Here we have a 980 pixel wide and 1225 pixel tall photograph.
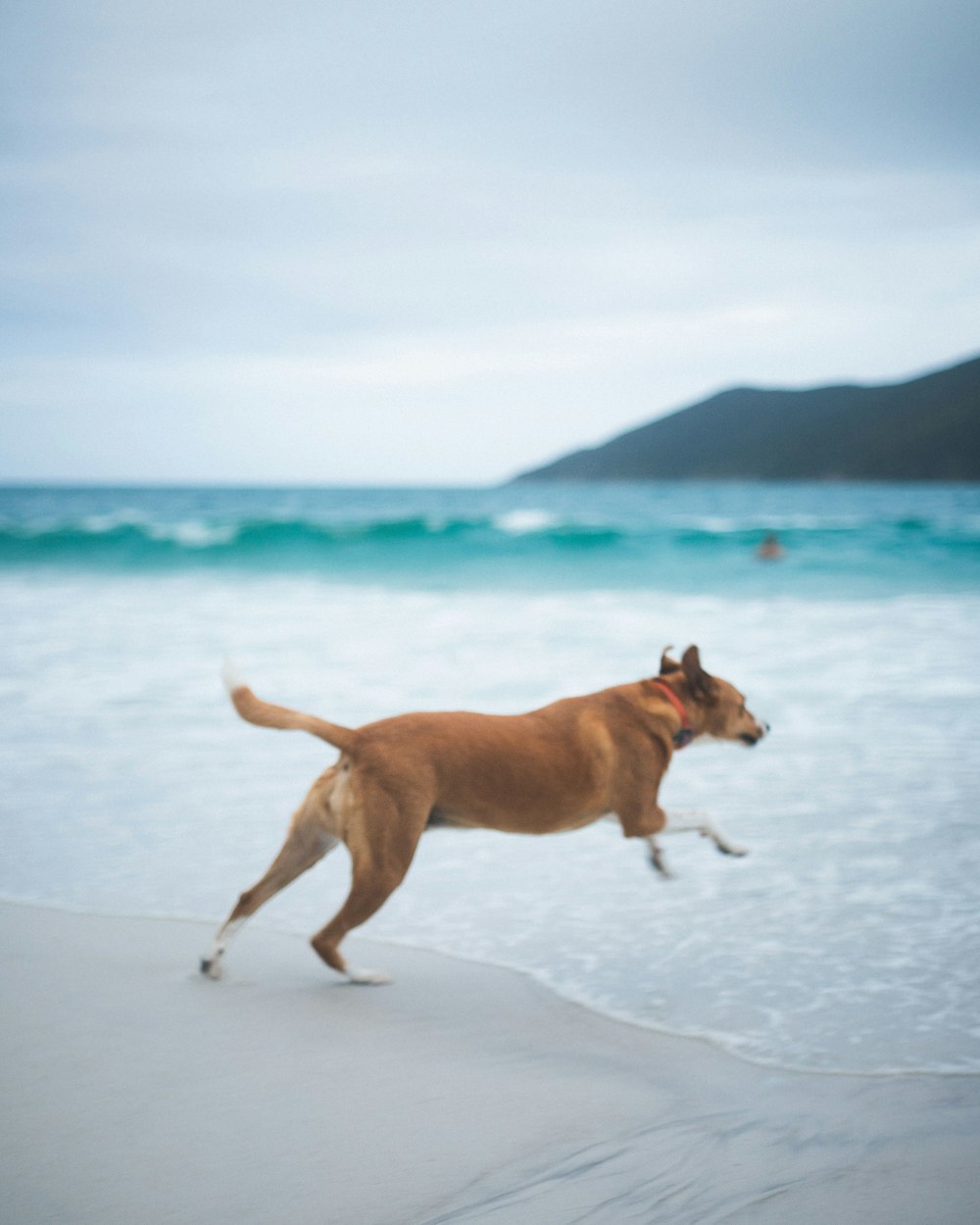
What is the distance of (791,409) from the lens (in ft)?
278

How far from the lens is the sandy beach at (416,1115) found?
234cm

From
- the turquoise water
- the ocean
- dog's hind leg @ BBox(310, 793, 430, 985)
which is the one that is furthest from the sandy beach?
the turquoise water

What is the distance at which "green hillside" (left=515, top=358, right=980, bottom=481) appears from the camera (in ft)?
191

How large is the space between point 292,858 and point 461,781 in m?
0.56

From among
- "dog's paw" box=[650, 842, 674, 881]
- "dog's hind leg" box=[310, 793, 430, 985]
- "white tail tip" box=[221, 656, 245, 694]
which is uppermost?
"white tail tip" box=[221, 656, 245, 694]

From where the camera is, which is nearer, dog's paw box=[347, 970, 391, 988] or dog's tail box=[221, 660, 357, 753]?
dog's tail box=[221, 660, 357, 753]

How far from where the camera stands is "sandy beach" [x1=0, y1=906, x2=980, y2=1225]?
2.34 meters

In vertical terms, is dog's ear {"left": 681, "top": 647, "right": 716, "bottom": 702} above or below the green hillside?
below

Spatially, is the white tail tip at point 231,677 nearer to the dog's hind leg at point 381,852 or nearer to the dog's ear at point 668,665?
the dog's hind leg at point 381,852

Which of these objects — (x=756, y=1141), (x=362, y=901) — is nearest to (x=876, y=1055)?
(x=756, y=1141)

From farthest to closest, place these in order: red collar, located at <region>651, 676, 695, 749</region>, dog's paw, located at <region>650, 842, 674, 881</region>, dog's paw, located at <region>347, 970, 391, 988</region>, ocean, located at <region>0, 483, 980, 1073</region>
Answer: dog's paw, located at <region>650, 842, 674, 881</region> → red collar, located at <region>651, 676, 695, 749</region> → ocean, located at <region>0, 483, 980, 1073</region> → dog's paw, located at <region>347, 970, 391, 988</region>

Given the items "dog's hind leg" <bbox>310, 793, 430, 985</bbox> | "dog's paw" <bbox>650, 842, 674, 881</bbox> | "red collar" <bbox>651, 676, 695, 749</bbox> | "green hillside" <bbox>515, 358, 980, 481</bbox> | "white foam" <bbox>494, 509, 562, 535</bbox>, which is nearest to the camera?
"dog's hind leg" <bbox>310, 793, 430, 985</bbox>

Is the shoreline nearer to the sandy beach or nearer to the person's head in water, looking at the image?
the sandy beach

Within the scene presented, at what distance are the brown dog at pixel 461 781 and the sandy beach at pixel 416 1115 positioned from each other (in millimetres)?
315
